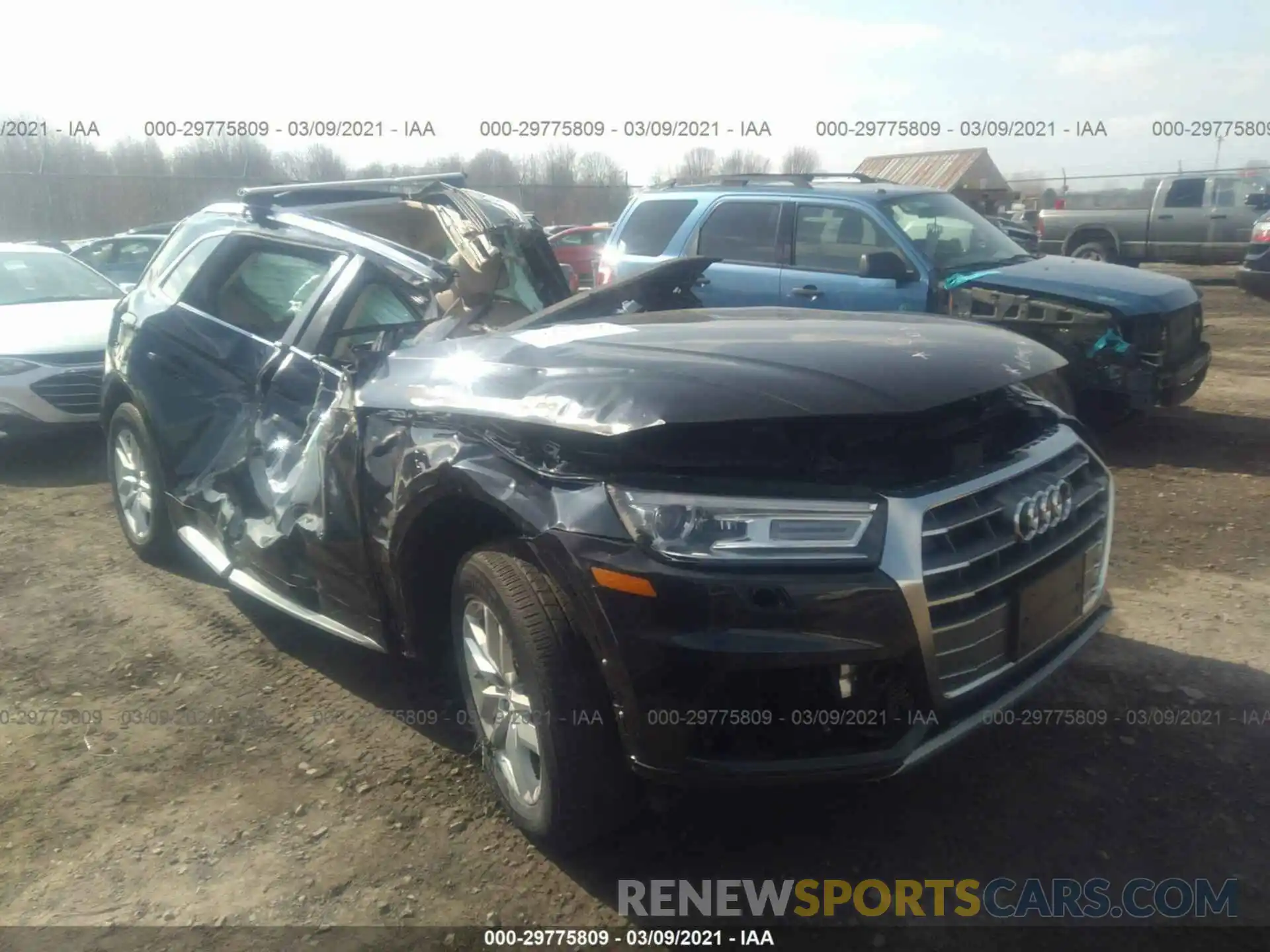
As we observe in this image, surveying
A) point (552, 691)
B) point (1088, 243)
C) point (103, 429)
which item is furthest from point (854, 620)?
point (1088, 243)

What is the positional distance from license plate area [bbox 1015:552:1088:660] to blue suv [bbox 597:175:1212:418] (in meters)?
3.43

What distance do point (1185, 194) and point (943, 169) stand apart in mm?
25044

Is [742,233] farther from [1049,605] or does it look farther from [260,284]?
[1049,605]

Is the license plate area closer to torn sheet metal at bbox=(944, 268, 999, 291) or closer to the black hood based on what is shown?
the black hood

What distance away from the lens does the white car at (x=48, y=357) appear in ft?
23.0

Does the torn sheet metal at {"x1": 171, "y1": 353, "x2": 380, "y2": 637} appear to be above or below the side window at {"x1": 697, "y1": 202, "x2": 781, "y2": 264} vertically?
below

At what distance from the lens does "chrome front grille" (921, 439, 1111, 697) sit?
2447mm

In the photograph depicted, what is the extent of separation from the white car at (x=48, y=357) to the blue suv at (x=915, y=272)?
389 centimetres

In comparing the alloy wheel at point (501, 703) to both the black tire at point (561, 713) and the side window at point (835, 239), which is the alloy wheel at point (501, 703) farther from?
the side window at point (835, 239)

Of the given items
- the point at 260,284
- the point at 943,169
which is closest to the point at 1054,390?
the point at 260,284

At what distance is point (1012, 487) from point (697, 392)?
893 millimetres

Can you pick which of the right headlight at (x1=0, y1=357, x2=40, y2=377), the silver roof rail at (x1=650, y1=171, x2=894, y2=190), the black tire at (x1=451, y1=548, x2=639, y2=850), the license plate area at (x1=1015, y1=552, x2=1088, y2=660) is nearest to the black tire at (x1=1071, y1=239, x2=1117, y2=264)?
the silver roof rail at (x1=650, y1=171, x2=894, y2=190)

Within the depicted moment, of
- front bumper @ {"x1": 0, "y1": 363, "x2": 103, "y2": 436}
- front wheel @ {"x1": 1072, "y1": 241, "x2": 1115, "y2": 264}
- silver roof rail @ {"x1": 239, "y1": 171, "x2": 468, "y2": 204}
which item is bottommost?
front bumper @ {"x1": 0, "y1": 363, "x2": 103, "y2": 436}

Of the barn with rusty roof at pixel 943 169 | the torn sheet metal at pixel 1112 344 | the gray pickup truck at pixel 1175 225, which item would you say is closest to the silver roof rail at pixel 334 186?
the torn sheet metal at pixel 1112 344
